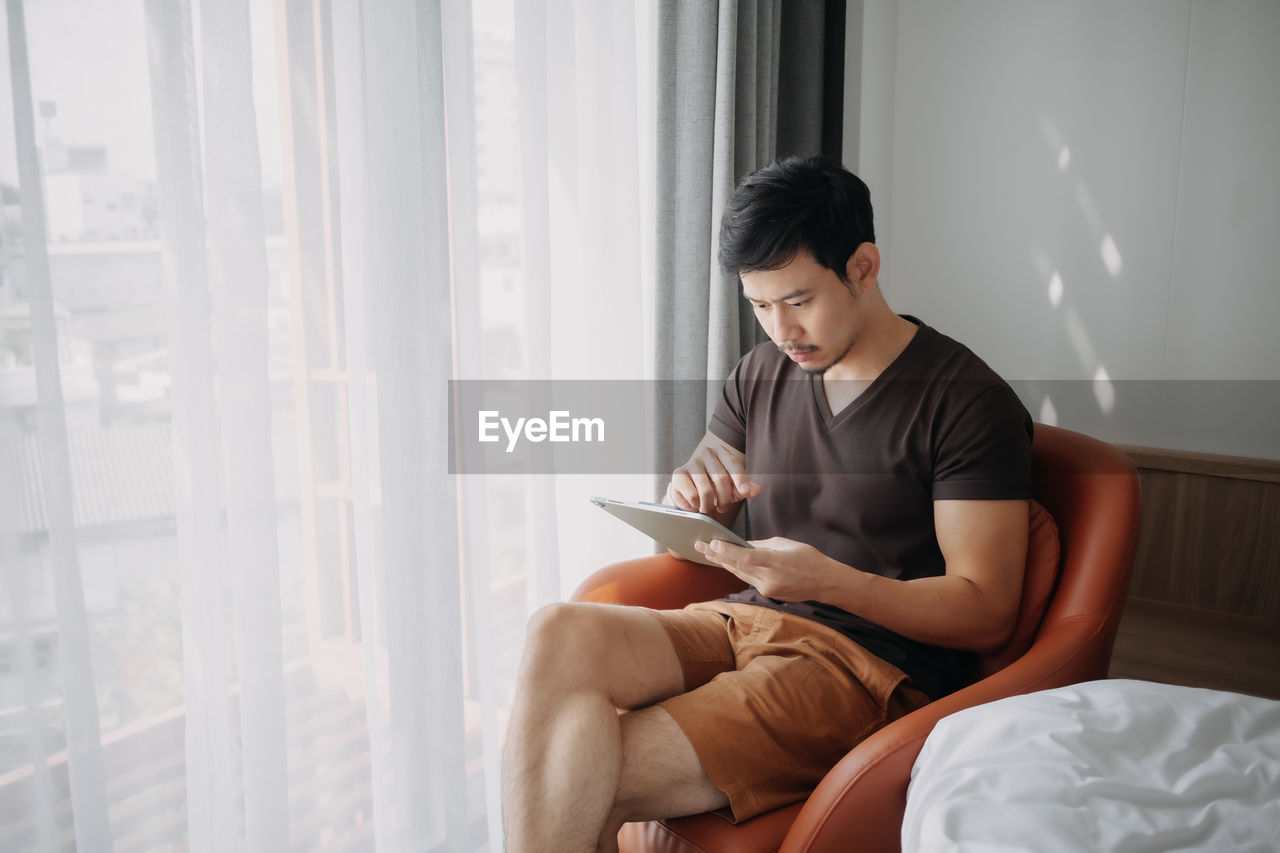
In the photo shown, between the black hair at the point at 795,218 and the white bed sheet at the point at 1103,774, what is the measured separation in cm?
78

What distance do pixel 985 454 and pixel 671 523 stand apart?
51 centimetres

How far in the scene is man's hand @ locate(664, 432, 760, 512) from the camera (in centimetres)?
175

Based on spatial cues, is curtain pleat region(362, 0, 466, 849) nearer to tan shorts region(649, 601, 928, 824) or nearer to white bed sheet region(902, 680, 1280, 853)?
tan shorts region(649, 601, 928, 824)

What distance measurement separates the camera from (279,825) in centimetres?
149

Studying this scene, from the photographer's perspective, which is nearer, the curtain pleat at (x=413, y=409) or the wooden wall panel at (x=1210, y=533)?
the curtain pleat at (x=413, y=409)

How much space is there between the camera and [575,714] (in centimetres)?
129

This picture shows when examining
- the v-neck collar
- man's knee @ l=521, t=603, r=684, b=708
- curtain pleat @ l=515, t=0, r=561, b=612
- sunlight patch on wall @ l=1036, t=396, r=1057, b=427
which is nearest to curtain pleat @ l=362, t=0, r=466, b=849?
curtain pleat @ l=515, t=0, r=561, b=612

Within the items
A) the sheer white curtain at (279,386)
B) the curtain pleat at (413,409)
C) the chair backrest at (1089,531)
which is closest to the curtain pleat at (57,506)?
the sheer white curtain at (279,386)

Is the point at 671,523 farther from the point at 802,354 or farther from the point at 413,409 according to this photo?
the point at 413,409

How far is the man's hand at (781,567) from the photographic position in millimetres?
1354

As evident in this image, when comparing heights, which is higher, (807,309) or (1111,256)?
(1111,256)

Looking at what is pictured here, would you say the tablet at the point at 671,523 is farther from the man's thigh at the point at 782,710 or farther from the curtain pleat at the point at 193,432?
the curtain pleat at the point at 193,432
